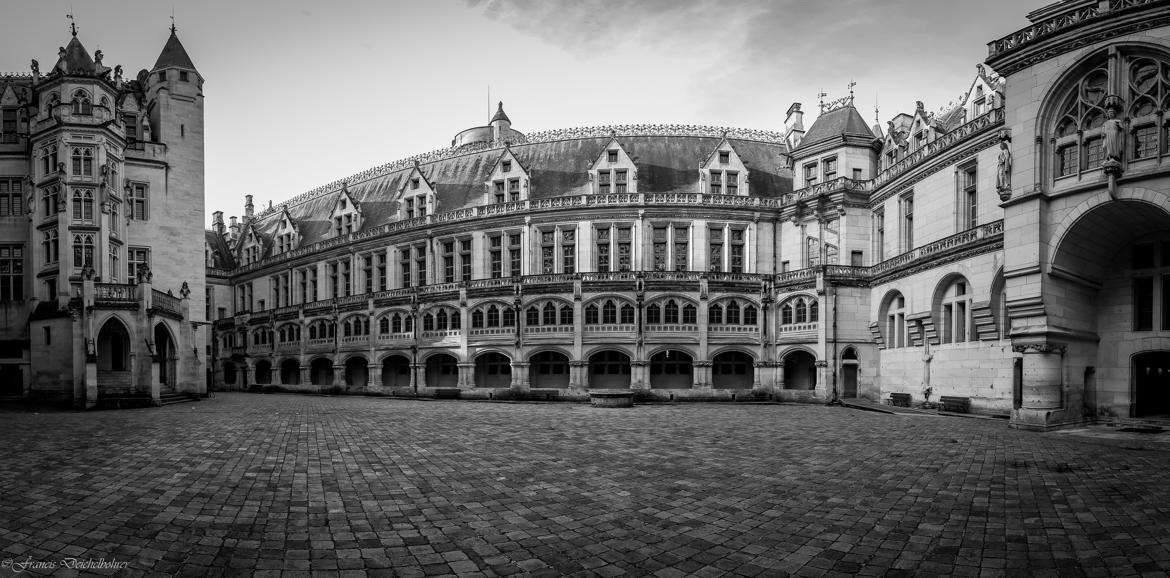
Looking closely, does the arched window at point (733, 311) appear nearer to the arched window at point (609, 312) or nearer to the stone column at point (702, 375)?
the stone column at point (702, 375)

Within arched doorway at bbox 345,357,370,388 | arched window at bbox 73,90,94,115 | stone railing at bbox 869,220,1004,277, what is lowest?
arched doorway at bbox 345,357,370,388

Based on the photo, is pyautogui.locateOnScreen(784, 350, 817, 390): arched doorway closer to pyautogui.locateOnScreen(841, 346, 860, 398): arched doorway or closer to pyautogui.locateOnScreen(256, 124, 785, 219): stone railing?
pyautogui.locateOnScreen(841, 346, 860, 398): arched doorway

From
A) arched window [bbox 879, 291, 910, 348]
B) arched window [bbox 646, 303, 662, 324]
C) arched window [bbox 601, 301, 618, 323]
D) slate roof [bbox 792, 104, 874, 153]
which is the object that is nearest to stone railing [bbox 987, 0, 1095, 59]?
arched window [bbox 879, 291, 910, 348]

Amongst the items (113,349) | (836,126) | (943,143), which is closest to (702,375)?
(836,126)

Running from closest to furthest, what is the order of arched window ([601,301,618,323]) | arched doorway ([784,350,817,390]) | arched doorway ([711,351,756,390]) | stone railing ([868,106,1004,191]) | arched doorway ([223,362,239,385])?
stone railing ([868,106,1004,191]), arched doorway ([784,350,817,390]), arched window ([601,301,618,323]), arched doorway ([711,351,756,390]), arched doorway ([223,362,239,385])

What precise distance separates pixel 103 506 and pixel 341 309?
44130 mm

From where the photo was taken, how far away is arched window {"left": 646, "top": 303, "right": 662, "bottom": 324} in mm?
41250

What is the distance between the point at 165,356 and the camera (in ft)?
121

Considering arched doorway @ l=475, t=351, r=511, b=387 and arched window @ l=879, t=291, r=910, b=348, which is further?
arched doorway @ l=475, t=351, r=511, b=387

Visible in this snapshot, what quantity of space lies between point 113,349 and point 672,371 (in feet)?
107

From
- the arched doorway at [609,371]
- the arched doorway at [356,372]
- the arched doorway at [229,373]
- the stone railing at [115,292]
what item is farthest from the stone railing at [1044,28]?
the arched doorway at [229,373]

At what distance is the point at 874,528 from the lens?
848 cm

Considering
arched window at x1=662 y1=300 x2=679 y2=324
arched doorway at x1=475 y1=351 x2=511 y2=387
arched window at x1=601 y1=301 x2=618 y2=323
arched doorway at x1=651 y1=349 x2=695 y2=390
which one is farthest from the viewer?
arched doorway at x1=475 y1=351 x2=511 y2=387

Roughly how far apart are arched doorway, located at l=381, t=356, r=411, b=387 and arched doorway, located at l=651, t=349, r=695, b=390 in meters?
20.3
